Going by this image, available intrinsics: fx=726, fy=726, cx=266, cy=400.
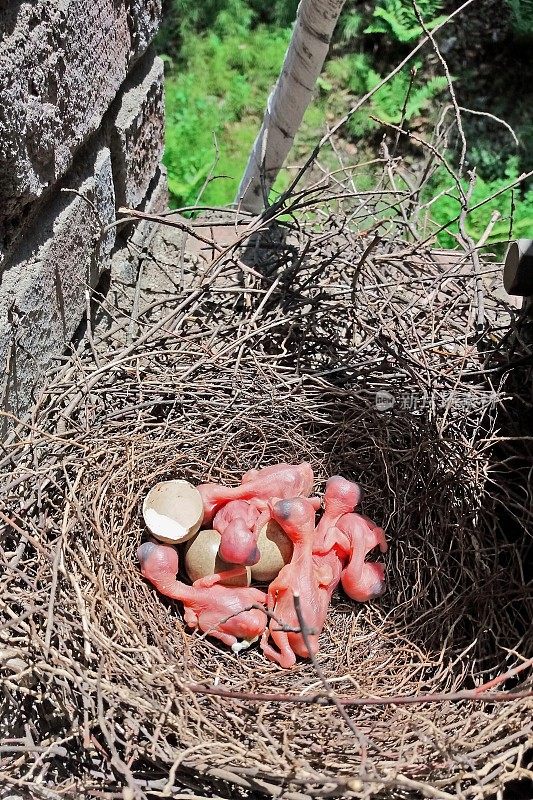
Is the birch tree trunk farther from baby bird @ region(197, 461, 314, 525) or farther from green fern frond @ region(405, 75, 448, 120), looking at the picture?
green fern frond @ region(405, 75, 448, 120)

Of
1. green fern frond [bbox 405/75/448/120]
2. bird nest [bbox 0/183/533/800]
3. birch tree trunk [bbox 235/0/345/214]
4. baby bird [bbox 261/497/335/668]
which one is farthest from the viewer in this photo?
green fern frond [bbox 405/75/448/120]

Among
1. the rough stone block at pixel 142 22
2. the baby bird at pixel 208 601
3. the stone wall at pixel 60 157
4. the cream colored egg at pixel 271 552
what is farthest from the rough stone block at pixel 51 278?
the cream colored egg at pixel 271 552

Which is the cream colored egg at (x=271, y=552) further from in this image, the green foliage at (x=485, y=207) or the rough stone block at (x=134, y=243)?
the green foliage at (x=485, y=207)

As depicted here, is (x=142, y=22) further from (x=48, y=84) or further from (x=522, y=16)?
(x=522, y=16)

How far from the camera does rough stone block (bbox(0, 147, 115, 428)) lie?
4.71 feet

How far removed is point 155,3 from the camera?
1988mm

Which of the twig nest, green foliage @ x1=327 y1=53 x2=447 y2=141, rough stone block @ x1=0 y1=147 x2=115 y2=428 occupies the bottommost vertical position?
the twig nest

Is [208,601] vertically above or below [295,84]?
below

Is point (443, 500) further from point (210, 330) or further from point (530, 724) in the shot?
point (210, 330)

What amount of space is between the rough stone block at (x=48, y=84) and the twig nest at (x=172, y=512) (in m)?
0.69

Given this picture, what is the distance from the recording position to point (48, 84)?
1.40 m

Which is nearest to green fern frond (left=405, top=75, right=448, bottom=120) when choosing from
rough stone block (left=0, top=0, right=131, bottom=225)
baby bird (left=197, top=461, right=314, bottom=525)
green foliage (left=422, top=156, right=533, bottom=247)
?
green foliage (left=422, top=156, right=533, bottom=247)

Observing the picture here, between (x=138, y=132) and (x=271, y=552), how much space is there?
1177 millimetres

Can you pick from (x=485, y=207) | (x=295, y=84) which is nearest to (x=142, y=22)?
(x=295, y=84)
